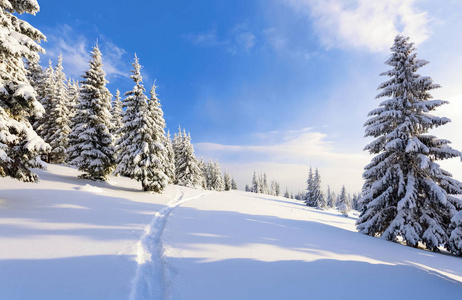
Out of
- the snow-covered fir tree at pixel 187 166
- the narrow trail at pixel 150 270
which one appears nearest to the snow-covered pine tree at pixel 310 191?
the snow-covered fir tree at pixel 187 166

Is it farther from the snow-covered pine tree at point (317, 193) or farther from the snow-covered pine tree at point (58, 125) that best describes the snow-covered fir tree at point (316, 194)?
the snow-covered pine tree at point (58, 125)

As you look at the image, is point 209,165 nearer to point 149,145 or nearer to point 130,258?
point 149,145

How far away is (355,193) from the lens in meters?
112

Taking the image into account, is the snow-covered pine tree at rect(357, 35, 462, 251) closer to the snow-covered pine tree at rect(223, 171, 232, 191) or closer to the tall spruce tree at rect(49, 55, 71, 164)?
the tall spruce tree at rect(49, 55, 71, 164)

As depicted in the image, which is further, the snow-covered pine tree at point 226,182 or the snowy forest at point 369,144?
the snow-covered pine tree at point 226,182

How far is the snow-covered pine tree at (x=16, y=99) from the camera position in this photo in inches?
311

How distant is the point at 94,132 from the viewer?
18484 mm

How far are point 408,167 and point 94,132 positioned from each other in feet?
80.6

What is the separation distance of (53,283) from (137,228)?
151 inches

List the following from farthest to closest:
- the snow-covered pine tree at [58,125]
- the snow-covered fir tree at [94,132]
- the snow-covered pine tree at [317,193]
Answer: the snow-covered pine tree at [317,193] → the snow-covered pine tree at [58,125] → the snow-covered fir tree at [94,132]

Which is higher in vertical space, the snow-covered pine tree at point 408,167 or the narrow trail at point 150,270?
the snow-covered pine tree at point 408,167

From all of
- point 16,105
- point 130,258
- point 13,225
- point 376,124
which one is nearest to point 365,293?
point 130,258

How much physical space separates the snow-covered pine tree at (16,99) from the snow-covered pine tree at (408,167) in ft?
58.3

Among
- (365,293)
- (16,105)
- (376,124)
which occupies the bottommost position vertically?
(365,293)
